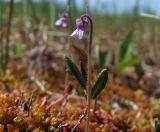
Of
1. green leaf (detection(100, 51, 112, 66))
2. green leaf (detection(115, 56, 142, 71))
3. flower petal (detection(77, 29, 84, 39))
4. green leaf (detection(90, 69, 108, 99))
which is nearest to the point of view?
flower petal (detection(77, 29, 84, 39))

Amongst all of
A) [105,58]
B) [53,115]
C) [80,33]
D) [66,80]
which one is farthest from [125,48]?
[80,33]

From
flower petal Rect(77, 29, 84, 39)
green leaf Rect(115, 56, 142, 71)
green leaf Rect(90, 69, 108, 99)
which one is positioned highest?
flower petal Rect(77, 29, 84, 39)

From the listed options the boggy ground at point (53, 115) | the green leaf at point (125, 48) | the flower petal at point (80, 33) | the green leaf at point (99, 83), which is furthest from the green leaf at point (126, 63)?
the flower petal at point (80, 33)

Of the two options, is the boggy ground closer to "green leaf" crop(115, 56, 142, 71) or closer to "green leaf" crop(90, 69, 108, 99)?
"green leaf" crop(90, 69, 108, 99)

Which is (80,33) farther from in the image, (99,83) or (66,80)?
(66,80)

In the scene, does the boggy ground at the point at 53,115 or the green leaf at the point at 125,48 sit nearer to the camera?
the boggy ground at the point at 53,115

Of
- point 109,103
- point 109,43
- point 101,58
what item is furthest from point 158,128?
point 109,43

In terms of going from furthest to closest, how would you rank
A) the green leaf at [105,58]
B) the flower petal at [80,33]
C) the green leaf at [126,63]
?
the green leaf at [105,58]
the green leaf at [126,63]
the flower petal at [80,33]

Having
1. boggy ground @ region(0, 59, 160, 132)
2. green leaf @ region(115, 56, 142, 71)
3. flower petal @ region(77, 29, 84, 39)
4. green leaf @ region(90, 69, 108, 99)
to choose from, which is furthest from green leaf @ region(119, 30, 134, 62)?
flower petal @ region(77, 29, 84, 39)

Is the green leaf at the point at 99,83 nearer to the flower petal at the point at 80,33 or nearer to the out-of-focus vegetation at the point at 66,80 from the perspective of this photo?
the out-of-focus vegetation at the point at 66,80

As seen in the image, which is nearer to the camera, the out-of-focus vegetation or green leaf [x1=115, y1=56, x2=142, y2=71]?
the out-of-focus vegetation

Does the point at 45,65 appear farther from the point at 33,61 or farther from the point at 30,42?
the point at 30,42
